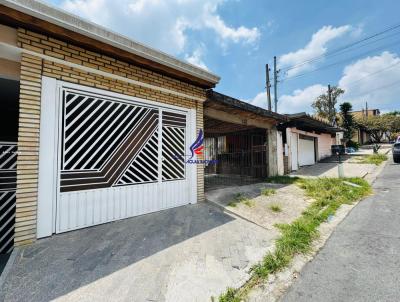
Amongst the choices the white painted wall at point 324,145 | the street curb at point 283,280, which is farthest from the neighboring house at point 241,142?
the white painted wall at point 324,145

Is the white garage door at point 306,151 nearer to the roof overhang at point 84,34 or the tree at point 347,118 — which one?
the roof overhang at point 84,34

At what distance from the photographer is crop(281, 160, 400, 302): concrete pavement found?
7.79 feet

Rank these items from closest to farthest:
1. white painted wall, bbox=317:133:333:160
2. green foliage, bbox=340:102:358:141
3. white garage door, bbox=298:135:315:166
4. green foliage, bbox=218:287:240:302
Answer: green foliage, bbox=218:287:240:302 < white garage door, bbox=298:135:315:166 < white painted wall, bbox=317:133:333:160 < green foliage, bbox=340:102:358:141

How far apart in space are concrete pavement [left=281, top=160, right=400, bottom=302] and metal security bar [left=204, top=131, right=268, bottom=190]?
5.41 metres

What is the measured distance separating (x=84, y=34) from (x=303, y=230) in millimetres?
5594

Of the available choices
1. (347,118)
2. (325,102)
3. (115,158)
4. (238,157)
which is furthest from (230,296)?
(325,102)

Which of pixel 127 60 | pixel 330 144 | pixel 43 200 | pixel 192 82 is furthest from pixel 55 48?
pixel 330 144

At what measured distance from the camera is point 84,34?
11.3ft

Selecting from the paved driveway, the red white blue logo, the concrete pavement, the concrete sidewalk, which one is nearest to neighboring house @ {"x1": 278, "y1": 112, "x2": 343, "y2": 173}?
the concrete sidewalk

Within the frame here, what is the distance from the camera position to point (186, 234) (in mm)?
3848

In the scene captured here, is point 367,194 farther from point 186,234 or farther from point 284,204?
point 186,234

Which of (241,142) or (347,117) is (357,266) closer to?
(241,142)

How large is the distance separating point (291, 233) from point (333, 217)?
1.91 m

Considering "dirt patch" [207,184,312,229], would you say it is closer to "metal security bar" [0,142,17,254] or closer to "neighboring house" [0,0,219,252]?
"neighboring house" [0,0,219,252]
